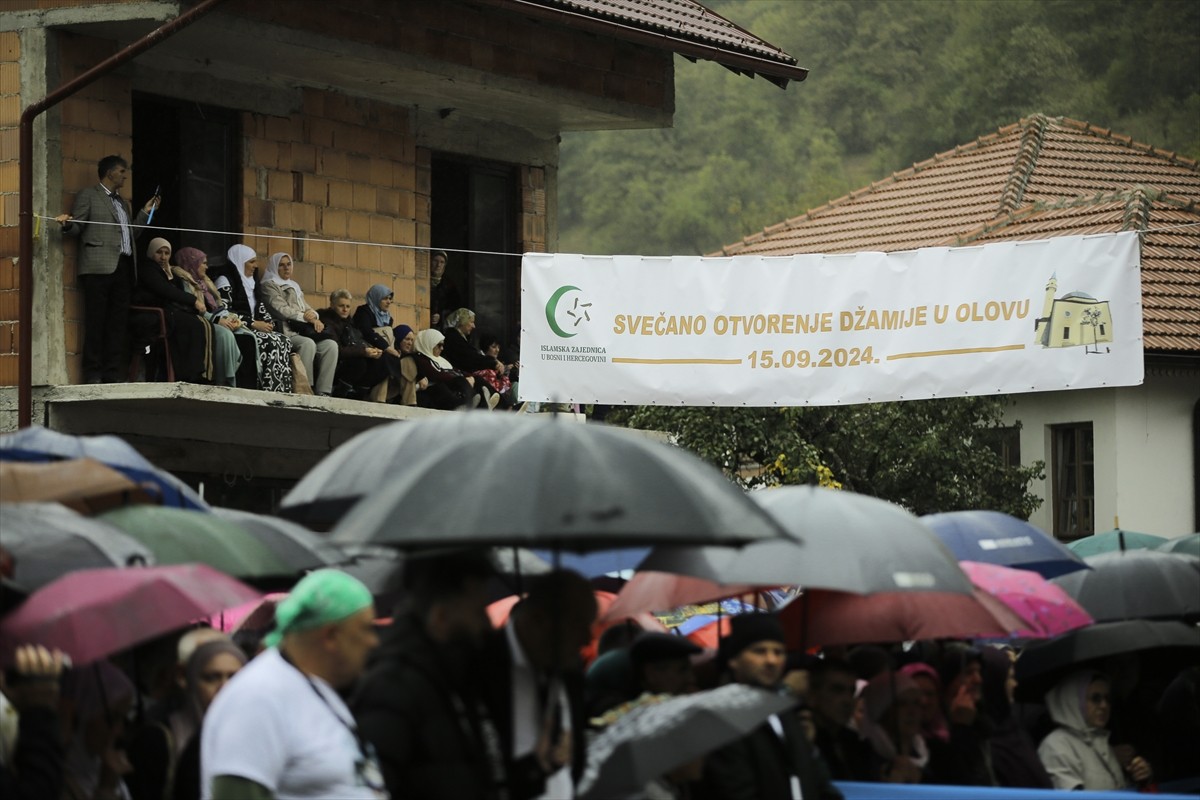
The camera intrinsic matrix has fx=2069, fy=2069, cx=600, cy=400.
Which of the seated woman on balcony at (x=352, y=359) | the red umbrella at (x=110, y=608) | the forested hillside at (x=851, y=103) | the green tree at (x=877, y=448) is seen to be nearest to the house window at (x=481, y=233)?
the seated woman on balcony at (x=352, y=359)

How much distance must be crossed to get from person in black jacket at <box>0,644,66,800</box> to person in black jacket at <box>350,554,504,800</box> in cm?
100

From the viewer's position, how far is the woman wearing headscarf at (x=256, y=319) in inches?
663

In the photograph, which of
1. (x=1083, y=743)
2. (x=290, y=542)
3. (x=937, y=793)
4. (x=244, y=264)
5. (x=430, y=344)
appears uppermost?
(x=244, y=264)

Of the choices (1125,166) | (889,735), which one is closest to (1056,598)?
(889,735)

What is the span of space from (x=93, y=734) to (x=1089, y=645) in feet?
17.0

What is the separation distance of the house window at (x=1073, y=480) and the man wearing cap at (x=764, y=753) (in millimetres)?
23821

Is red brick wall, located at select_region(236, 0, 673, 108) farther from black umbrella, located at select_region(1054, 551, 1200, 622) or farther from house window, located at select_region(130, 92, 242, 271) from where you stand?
black umbrella, located at select_region(1054, 551, 1200, 622)

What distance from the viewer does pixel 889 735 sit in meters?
8.80

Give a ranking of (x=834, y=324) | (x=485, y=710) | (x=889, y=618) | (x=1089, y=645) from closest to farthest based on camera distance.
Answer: (x=485, y=710), (x=889, y=618), (x=1089, y=645), (x=834, y=324)

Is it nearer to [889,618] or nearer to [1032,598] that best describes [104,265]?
[1032,598]

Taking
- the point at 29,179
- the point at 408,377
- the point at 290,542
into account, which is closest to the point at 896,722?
the point at 290,542

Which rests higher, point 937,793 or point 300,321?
point 300,321

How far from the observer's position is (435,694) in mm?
5789

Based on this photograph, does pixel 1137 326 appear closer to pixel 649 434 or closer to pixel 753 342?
pixel 753 342
